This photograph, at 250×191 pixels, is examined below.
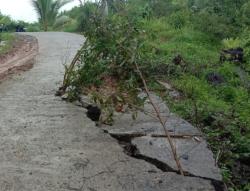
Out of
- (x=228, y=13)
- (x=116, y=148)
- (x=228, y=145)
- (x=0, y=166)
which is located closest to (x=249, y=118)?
(x=228, y=145)

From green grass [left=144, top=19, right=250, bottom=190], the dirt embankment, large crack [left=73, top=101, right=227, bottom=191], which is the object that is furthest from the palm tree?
large crack [left=73, top=101, right=227, bottom=191]

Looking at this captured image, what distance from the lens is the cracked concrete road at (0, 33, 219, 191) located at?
3217 mm

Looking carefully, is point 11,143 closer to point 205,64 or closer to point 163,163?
point 163,163

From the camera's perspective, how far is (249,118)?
549 cm

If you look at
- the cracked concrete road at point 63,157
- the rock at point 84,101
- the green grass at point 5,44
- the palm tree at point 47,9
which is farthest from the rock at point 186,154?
the palm tree at point 47,9

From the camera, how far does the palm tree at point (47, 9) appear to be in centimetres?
2197

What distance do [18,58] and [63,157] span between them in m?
6.92

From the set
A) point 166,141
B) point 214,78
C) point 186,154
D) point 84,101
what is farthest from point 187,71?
point 186,154

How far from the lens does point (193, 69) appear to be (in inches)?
311

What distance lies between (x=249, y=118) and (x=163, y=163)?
2.29m

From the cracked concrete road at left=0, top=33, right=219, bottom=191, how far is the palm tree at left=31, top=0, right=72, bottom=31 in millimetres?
17036

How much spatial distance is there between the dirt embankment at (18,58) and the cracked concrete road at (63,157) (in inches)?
106

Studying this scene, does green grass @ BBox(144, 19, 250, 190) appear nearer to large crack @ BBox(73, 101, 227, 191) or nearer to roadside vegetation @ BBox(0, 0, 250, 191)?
roadside vegetation @ BBox(0, 0, 250, 191)

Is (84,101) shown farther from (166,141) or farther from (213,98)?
(213,98)
